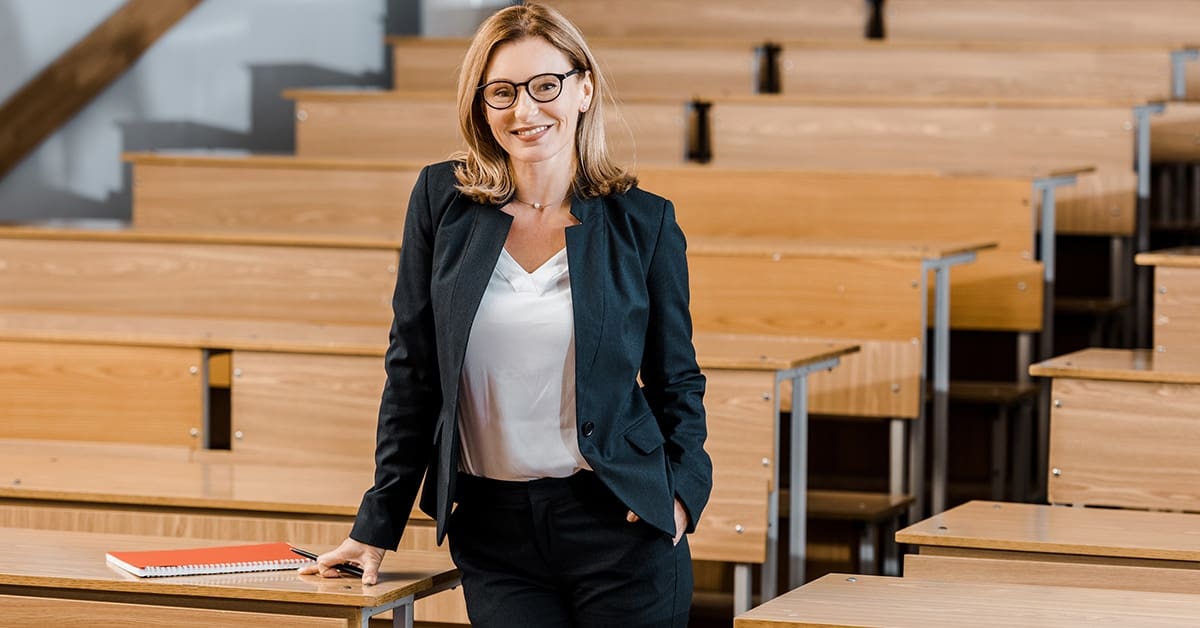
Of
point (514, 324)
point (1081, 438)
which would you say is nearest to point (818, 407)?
point (1081, 438)

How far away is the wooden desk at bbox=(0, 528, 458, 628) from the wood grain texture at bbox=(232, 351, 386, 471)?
0.53 meters

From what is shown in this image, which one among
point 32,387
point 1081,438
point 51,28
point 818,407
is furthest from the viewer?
point 51,28

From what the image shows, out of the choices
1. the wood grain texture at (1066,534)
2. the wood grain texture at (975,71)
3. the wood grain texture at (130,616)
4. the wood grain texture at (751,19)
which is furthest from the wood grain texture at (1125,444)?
the wood grain texture at (751,19)

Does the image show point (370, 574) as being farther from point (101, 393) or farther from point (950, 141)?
point (950, 141)

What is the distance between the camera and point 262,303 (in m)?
2.09

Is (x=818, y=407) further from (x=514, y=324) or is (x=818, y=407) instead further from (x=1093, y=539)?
(x=514, y=324)

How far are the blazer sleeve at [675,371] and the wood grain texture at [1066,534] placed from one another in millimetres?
283

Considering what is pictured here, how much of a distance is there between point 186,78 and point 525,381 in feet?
6.53

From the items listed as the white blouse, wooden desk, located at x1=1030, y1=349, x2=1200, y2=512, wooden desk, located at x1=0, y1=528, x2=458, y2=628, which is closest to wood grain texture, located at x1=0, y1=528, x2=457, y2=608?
wooden desk, located at x1=0, y1=528, x2=458, y2=628

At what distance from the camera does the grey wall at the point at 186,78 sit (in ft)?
8.37

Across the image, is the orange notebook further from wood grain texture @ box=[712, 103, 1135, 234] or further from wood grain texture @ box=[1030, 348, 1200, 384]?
wood grain texture @ box=[712, 103, 1135, 234]

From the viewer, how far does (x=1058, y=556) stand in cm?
137

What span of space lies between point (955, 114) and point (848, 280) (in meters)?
0.70

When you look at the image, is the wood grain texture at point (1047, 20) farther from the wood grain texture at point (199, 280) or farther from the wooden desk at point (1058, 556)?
the wooden desk at point (1058, 556)
